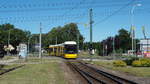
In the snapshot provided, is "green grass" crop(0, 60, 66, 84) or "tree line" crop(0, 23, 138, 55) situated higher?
"tree line" crop(0, 23, 138, 55)

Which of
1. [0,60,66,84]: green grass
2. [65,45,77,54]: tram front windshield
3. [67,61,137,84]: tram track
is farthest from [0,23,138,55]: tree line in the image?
[0,60,66,84]: green grass

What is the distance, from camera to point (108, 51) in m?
109

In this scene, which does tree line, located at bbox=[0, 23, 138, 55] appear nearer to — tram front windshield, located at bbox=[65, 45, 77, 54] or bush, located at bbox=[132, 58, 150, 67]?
tram front windshield, located at bbox=[65, 45, 77, 54]

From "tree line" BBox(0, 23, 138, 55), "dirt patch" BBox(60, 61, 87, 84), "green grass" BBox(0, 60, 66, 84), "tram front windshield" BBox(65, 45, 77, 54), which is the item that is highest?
"tree line" BBox(0, 23, 138, 55)

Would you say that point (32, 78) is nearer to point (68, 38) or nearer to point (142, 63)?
point (142, 63)

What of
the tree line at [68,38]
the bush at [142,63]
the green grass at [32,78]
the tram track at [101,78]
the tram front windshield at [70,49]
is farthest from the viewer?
the tree line at [68,38]

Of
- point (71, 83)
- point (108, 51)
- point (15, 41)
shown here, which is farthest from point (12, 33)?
point (71, 83)

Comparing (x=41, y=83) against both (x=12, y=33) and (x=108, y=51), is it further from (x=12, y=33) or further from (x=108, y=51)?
(x=12, y=33)

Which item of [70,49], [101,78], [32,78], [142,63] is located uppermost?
[70,49]

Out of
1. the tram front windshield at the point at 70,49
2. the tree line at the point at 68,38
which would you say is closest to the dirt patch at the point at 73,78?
the tram front windshield at the point at 70,49

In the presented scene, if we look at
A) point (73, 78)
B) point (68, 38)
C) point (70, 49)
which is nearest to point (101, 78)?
point (73, 78)

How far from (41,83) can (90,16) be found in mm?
35808

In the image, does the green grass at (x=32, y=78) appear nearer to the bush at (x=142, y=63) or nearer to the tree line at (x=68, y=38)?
the bush at (x=142, y=63)

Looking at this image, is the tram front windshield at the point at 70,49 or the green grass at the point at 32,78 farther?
the tram front windshield at the point at 70,49
